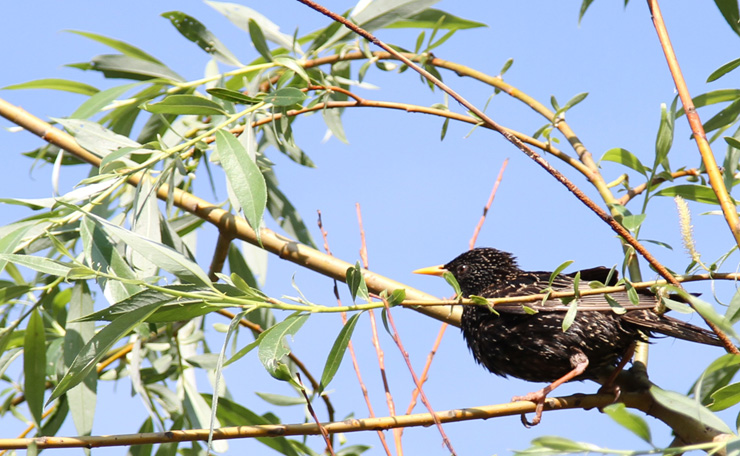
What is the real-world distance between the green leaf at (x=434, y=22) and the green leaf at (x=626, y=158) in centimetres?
132

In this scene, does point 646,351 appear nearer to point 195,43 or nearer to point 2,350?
point 195,43

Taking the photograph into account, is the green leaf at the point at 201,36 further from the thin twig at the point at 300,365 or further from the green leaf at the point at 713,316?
the green leaf at the point at 713,316

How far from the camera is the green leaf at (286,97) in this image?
2713mm

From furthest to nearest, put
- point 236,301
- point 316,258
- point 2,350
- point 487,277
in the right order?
point 487,277, point 316,258, point 2,350, point 236,301

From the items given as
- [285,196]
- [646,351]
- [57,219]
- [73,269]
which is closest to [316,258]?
[285,196]

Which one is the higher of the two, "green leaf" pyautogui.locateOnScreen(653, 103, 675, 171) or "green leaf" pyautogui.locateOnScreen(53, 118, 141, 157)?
"green leaf" pyautogui.locateOnScreen(653, 103, 675, 171)

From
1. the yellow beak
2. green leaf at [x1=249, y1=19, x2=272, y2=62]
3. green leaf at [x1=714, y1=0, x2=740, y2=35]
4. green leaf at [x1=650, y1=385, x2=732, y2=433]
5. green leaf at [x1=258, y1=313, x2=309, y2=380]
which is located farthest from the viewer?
the yellow beak

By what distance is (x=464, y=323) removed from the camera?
4254 millimetres

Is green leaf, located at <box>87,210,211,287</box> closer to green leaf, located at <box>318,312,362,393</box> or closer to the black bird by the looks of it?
green leaf, located at <box>318,312,362,393</box>

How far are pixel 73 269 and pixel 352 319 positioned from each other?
32.3 inches

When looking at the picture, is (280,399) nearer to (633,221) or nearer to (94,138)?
(94,138)

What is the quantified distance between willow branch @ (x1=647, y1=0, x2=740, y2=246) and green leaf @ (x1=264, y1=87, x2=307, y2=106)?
4.04 feet

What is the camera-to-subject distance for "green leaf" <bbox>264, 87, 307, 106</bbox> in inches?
107

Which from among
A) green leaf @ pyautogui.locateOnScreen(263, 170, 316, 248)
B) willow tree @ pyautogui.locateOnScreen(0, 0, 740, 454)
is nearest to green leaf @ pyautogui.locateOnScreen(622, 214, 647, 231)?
willow tree @ pyautogui.locateOnScreen(0, 0, 740, 454)
